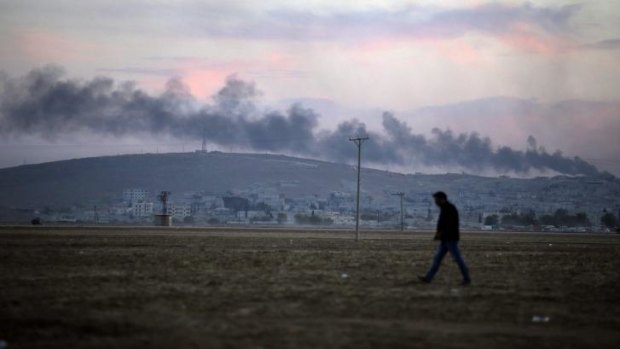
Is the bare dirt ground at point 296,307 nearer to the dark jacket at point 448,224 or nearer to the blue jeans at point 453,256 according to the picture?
the blue jeans at point 453,256

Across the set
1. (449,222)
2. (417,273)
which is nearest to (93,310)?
(449,222)

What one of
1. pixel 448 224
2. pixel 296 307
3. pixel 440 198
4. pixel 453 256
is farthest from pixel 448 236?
pixel 296 307

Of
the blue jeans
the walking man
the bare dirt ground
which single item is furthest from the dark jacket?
the bare dirt ground

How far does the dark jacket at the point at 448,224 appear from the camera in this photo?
23047 mm

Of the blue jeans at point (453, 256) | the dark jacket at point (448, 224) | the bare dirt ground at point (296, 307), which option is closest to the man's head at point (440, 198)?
the dark jacket at point (448, 224)

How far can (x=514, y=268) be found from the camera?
30891 millimetres

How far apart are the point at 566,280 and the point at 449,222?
5036 mm

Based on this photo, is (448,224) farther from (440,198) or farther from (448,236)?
(440,198)

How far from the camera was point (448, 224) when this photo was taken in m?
23.0

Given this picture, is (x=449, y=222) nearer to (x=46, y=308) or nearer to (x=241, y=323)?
(x=241, y=323)

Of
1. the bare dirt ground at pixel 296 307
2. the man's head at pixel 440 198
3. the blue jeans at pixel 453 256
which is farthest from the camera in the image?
the man's head at pixel 440 198

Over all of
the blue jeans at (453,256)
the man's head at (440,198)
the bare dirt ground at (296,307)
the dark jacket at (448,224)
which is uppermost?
the man's head at (440,198)

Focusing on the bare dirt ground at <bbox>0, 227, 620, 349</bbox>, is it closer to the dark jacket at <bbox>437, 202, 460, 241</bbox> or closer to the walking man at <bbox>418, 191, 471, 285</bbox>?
the walking man at <bbox>418, 191, 471, 285</bbox>

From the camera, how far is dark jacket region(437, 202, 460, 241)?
75.6 feet
